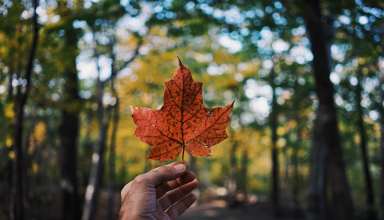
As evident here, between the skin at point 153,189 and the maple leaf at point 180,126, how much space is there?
79 millimetres

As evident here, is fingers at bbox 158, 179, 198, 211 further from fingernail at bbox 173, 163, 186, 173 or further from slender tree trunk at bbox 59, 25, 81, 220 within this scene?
slender tree trunk at bbox 59, 25, 81, 220

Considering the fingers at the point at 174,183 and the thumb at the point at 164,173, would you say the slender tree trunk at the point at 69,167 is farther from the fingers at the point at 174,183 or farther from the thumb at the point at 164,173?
the thumb at the point at 164,173

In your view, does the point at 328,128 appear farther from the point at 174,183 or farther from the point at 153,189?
the point at 153,189

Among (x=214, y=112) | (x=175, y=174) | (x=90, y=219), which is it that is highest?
(x=214, y=112)

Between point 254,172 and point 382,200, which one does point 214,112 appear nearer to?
point 382,200

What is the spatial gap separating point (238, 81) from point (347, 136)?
7.11 m

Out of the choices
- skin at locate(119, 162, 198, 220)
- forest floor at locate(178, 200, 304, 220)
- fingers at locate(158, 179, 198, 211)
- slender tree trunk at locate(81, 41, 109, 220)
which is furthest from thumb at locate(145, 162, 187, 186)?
forest floor at locate(178, 200, 304, 220)

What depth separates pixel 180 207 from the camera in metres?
1.76

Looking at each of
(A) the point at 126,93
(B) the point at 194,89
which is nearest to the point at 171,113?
(B) the point at 194,89

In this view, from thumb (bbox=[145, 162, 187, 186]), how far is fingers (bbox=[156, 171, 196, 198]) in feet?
0.13

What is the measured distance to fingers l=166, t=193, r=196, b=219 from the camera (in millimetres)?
1720

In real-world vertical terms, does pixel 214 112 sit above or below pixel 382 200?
above

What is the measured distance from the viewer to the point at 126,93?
13.4 metres

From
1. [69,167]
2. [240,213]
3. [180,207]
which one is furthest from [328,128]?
[240,213]
